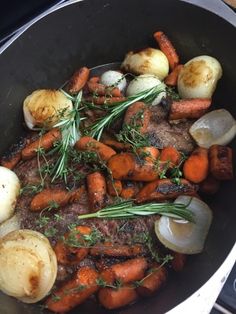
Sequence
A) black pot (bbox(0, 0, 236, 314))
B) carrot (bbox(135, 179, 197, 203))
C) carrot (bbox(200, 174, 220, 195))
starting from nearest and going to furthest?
1. carrot (bbox(135, 179, 197, 203))
2. carrot (bbox(200, 174, 220, 195))
3. black pot (bbox(0, 0, 236, 314))

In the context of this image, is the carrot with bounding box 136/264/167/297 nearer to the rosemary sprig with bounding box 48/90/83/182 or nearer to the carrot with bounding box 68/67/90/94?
the rosemary sprig with bounding box 48/90/83/182

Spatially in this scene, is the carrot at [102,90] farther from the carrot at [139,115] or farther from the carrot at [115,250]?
the carrot at [115,250]

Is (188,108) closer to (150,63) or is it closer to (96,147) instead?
(150,63)

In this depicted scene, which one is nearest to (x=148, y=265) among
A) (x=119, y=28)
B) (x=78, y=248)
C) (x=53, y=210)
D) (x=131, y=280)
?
(x=131, y=280)

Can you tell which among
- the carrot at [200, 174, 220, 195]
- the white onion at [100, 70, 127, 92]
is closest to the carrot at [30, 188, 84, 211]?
the carrot at [200, 174, 220, 195]

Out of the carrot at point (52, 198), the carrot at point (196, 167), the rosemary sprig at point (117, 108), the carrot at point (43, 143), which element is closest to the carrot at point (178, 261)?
the carrot at point (196, 167)

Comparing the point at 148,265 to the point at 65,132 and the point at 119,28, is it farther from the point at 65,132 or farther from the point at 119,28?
the point at 119,28
